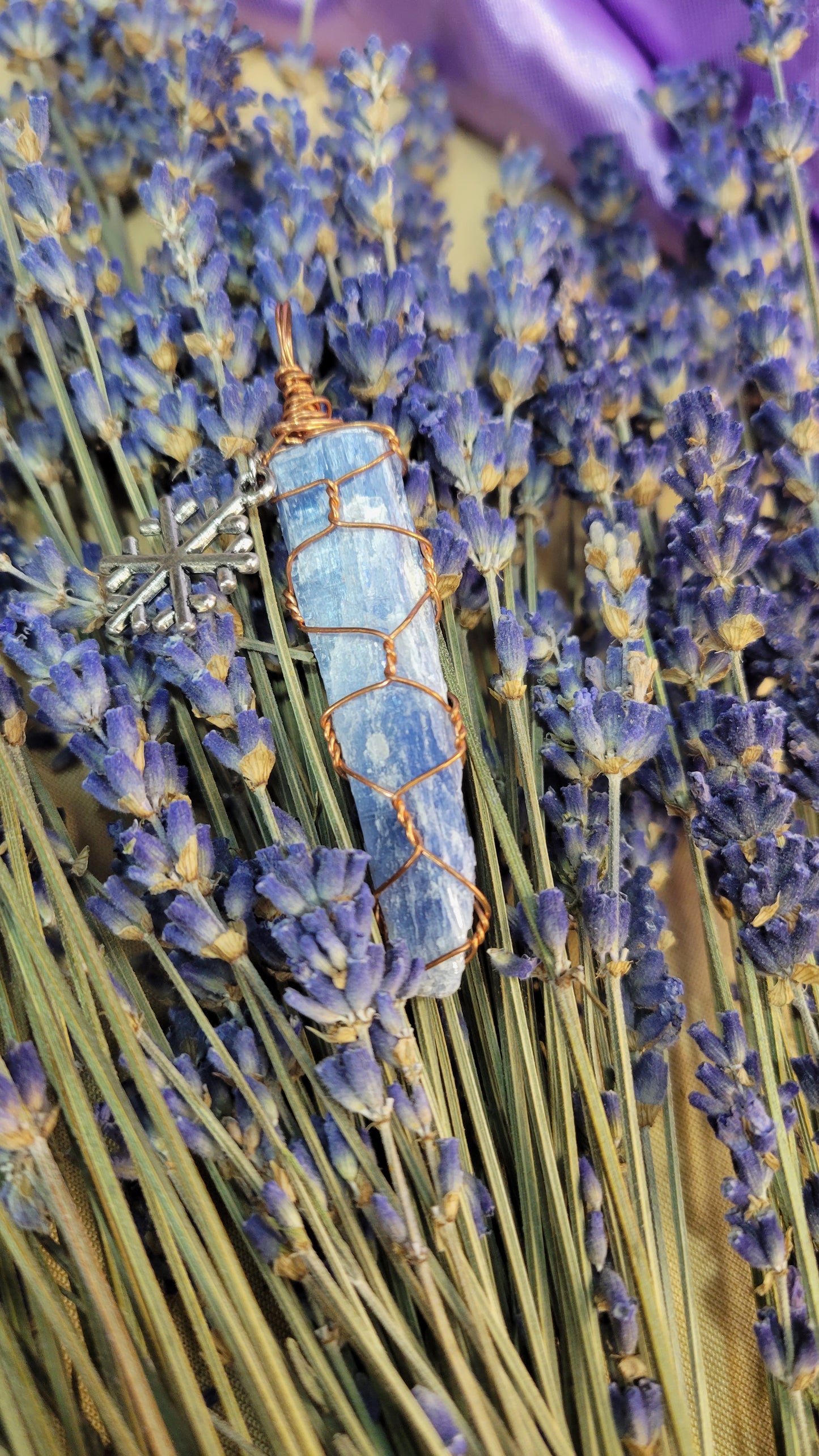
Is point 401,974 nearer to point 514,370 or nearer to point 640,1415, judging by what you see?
point 640,1415

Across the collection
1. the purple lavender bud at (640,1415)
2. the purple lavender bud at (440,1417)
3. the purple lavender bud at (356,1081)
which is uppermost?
the purple lavender bud at (356,1081)

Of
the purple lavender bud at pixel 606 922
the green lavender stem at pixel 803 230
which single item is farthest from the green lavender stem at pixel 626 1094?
the green lavender stem at pixel 803 230

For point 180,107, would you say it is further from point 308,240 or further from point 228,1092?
point 228,1092

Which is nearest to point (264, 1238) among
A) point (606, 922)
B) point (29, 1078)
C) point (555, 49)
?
point (29, 1078)

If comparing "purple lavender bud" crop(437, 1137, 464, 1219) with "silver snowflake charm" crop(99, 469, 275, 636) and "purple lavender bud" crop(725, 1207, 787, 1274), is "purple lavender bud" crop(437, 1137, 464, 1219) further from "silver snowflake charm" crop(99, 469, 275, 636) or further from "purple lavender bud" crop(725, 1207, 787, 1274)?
"silver snowflake charm" crop(99, 469, 275, 636)

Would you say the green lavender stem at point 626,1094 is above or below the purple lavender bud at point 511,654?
below

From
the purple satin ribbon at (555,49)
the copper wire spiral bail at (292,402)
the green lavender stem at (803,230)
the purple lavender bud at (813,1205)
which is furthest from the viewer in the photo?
the purple satin ribbon at (555,49)

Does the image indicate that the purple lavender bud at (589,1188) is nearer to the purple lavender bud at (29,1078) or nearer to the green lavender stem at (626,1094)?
the green lavender stem at (626,1094)

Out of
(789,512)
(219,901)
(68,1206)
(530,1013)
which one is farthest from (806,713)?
(68,1206)
